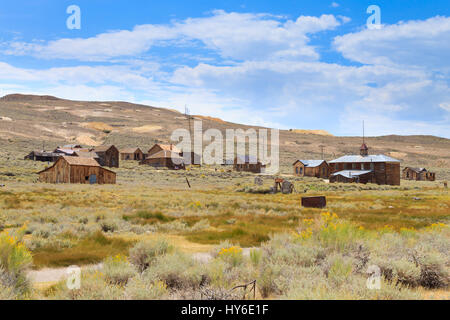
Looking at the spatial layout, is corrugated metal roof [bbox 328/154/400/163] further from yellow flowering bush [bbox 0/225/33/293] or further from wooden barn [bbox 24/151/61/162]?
yellow flowering bush [bbox 0/225/33/293]

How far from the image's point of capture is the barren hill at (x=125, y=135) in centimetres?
11075

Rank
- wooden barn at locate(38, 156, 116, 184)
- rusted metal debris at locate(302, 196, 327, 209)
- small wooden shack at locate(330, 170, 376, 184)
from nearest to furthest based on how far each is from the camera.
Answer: rusted metal debris at locate(302, 196, 327, 209) → wooden barn at locate(38, 156, 116, 184) → small wooden shack at locate(330, 170, 376, 184)

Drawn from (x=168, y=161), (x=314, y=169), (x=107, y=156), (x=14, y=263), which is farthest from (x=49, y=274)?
(x=168, y=161)

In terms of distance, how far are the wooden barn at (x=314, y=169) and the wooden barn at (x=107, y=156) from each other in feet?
115

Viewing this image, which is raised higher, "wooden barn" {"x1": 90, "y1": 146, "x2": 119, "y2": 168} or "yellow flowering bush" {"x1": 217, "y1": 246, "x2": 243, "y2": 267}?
"wooden barn" {"x1": 90, "y1": 146, "x2": 119, "y2": 168}

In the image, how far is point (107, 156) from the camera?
71.1 meters

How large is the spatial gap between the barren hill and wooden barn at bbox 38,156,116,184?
42.9m

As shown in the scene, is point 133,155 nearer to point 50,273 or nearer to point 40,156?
point 40,156

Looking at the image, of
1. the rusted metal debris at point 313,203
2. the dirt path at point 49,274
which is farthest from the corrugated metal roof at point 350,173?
the dirt path at point 49,274

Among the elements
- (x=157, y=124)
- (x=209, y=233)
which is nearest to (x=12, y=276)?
(x=209, y=233)

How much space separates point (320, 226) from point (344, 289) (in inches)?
146

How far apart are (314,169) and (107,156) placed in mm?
38899

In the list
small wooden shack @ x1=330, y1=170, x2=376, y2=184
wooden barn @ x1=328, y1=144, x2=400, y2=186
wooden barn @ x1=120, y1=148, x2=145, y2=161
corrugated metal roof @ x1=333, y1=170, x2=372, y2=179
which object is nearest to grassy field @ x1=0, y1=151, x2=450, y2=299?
small wooden shack @ x1=330, y1=170, x2=376, y2=184

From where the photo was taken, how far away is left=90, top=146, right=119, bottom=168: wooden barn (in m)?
70.4
